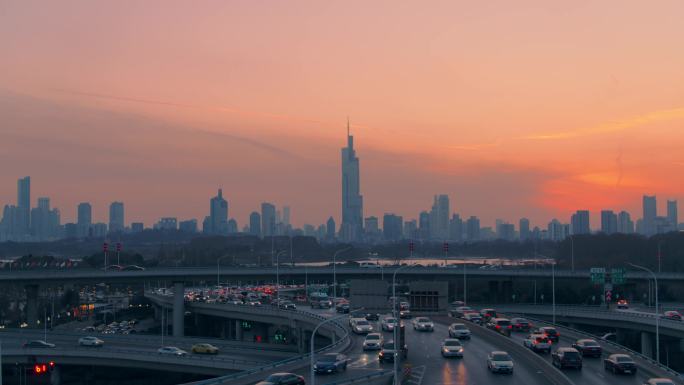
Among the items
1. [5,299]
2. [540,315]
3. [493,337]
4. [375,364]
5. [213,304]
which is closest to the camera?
[375,364]

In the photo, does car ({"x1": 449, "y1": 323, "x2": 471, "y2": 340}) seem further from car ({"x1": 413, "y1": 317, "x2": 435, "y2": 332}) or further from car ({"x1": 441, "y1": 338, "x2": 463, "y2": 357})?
car ({"x1": 441, "y1": 338, "x2": 463, "y2": 357})

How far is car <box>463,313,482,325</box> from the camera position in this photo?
73.3 m

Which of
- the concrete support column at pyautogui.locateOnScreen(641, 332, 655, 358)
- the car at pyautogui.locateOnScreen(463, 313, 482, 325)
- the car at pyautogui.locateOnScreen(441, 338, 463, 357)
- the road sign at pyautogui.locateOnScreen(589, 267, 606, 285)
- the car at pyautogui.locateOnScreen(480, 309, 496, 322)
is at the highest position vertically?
the road sign at pyautogui.locateOnScreen(589, 267, 606, 285)

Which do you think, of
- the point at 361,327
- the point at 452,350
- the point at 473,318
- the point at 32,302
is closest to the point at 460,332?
the point at 361,327

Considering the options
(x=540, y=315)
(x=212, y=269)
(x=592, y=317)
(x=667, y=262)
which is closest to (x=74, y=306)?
(x=212, y=269)

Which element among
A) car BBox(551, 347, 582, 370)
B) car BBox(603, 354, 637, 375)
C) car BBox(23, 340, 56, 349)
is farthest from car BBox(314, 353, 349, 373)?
car BBox(23, 340, 56, 349)

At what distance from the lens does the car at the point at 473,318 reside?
73.3 m

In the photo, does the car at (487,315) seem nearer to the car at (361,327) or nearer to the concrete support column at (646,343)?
the concrete support column at (646,343)

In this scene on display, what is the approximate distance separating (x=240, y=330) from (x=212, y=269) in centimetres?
978

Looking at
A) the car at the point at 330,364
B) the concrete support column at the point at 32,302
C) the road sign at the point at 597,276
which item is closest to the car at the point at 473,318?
the road sign at the point at 597,276

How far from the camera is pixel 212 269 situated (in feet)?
358

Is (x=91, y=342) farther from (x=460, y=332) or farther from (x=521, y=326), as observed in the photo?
(x=521, y=326)

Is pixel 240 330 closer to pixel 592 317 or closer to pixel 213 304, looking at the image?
pixel 213 304

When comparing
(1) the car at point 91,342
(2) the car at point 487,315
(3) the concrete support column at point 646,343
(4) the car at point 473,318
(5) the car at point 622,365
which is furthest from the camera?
(3) the concrete support column at point 646,343
